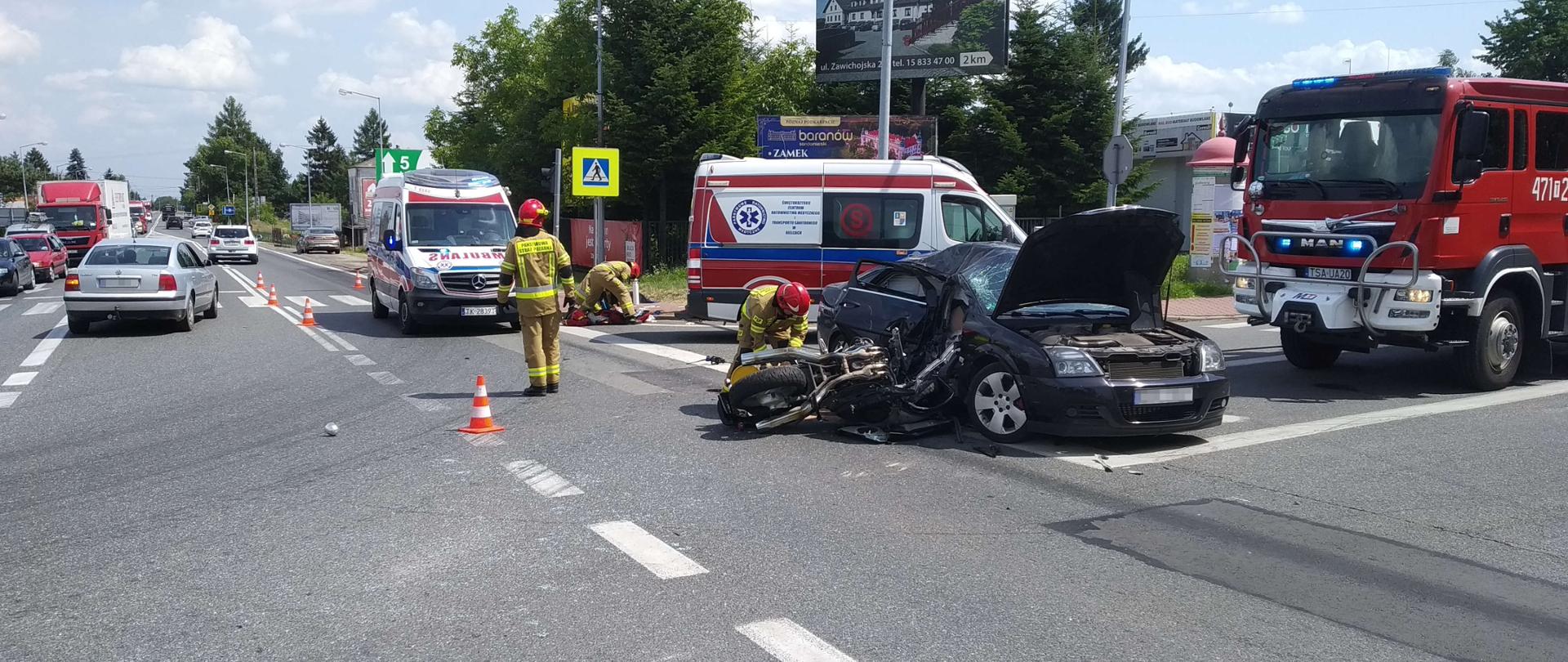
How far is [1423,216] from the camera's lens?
10.4 m

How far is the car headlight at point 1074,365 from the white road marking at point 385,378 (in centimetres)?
703

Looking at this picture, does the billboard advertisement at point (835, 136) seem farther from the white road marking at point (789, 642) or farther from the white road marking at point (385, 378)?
the white road marking at point (789, 642)

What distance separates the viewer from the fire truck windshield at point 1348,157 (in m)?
10.5

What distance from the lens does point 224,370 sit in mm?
13008

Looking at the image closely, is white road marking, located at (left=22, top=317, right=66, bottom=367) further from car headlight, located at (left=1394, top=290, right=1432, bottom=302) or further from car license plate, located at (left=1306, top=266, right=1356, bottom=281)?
car headlight, located at (left=1394, top=290, right=1432, bottom=302)

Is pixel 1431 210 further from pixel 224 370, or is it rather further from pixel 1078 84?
pixel 1078 84

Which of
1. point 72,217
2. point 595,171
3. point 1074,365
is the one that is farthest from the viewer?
point 72,217

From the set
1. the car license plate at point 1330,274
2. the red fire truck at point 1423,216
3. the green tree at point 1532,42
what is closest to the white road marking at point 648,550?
the red fire truck at point 1423,216

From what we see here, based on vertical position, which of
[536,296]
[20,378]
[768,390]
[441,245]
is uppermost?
[441,245]

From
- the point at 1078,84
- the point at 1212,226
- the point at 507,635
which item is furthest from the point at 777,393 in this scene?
the point at 1078,84

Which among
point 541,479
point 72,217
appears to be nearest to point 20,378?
point 541,479

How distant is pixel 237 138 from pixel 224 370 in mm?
149408

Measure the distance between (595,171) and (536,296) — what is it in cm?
1117

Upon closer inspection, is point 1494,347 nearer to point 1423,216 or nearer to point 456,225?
point 1423,216
